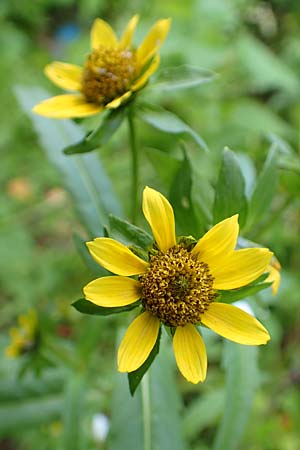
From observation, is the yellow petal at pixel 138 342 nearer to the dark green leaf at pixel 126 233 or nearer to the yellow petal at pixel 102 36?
the dark green leaf at pixel 126 233

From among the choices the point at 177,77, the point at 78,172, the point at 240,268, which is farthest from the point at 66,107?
the point at 240,268

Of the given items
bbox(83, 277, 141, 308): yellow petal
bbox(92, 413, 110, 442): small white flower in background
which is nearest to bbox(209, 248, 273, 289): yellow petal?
bbox(83, 277, 141, 308): yellow petal

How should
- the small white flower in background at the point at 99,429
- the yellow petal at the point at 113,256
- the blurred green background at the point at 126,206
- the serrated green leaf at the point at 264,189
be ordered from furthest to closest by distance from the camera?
the small white flower in background at the point at 99,429 → the blurred green background at the point at 126,206 → the serrated green leaf at the point at 264,189 → the yellow petal at the point at 113,256

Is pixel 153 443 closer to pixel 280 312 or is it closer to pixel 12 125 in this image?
pixel 280 312

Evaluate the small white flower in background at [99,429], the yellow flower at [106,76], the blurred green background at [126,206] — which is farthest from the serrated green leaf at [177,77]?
the small white flower in background at [99,429]

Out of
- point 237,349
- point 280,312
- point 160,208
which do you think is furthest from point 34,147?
point 160,208

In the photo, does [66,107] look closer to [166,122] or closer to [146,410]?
[166,122]
